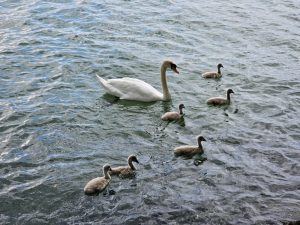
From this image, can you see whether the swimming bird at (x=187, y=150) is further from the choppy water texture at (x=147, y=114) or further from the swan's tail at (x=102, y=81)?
the swan's tail at (x=102, y=81)

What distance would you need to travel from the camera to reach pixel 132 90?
14.5 m

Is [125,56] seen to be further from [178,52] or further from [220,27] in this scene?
[220,27]

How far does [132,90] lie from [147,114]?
0.93 meters

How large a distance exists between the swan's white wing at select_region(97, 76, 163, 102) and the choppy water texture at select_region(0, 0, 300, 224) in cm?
21

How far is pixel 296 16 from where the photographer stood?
21.2 m

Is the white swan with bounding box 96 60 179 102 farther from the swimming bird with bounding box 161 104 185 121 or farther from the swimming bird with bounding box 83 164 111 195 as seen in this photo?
the swimming bird with bounding box 83 164 111 195

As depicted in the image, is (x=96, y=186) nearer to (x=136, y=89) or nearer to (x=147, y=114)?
(x=147, y=114)

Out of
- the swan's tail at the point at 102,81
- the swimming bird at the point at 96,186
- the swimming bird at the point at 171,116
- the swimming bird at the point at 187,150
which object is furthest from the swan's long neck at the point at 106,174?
the swan's tail at the point at 102,81

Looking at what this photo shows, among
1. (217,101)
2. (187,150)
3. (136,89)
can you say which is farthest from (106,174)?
(217,101)

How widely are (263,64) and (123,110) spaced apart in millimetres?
5188

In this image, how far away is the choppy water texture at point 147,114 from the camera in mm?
9914

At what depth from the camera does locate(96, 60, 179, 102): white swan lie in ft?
47.3

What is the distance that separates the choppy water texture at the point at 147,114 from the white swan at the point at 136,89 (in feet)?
0.70

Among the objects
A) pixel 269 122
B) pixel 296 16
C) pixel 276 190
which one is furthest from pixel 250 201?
pixel 296 16
